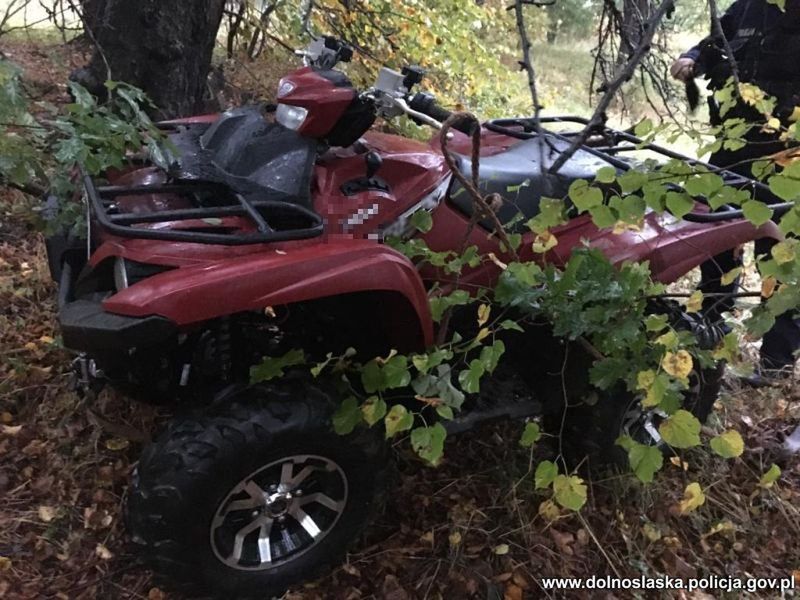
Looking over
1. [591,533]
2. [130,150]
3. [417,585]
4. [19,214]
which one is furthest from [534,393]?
[19,214]

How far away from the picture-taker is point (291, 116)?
86.5 inches

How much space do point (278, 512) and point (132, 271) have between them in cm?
90

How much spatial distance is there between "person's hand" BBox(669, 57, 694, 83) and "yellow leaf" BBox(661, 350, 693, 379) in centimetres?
211

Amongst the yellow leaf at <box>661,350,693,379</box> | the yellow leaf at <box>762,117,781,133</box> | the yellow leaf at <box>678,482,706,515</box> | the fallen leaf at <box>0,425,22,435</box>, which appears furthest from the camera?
the fallen leaf at <box>0,425,22,435</box>

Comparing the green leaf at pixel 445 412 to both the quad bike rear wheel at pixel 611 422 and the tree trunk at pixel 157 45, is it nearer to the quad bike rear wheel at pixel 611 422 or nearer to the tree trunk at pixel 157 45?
the quad bike rear wheel at pixel 611 422

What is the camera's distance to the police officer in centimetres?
308

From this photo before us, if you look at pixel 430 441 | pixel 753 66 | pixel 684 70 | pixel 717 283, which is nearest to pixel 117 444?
pixel 430 441

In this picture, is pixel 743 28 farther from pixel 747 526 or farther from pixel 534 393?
pixel 747 526

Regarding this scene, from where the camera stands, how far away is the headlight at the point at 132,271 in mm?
1806

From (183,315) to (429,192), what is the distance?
1.01 meters

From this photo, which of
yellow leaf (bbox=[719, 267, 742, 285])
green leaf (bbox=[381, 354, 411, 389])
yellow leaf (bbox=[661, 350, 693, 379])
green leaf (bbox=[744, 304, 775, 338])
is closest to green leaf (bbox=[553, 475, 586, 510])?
yellow leaf (bbox=[661, 350, 693, 379])

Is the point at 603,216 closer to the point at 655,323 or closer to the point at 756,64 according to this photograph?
the point at 655,323

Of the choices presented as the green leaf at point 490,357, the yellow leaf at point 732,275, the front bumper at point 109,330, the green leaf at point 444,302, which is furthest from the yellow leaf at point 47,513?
the yellow leaf at point 732,275

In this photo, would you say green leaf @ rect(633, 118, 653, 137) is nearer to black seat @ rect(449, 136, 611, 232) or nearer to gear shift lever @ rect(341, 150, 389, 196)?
black seat @ rect(449, 136, 611, 232)
